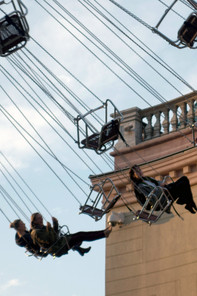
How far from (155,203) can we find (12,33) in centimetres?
334

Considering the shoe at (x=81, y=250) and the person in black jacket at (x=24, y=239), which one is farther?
the shoe at (x=81, y=250)

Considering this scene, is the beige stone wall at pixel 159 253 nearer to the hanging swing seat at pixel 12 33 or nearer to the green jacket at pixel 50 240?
the green jacket at pixel 50 240

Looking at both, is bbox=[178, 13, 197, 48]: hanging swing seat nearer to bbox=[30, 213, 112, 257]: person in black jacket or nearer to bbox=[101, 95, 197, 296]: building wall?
bbox=[101, 95, 197, 296]: building wall

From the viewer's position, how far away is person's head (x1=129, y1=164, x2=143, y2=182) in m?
16.9

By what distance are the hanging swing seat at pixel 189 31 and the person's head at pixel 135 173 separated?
208cm

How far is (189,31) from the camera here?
1641 cm

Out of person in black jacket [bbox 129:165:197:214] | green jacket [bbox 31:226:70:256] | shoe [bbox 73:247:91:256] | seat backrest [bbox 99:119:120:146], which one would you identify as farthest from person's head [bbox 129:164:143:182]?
shoe [bbox 73:247:91:256]

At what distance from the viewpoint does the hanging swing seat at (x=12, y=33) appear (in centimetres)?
1617

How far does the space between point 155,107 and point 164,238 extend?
2.64 m

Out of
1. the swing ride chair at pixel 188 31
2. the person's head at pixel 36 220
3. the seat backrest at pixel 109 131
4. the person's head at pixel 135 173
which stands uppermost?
the swing ride chair at pixel 188 31

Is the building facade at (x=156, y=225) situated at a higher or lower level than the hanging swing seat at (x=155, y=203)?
lower

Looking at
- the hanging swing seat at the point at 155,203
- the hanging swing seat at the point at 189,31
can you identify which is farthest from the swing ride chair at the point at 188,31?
the hanging swing seat at the point at 155,203

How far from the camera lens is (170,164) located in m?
19.2

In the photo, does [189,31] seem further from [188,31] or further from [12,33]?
[12,33]
